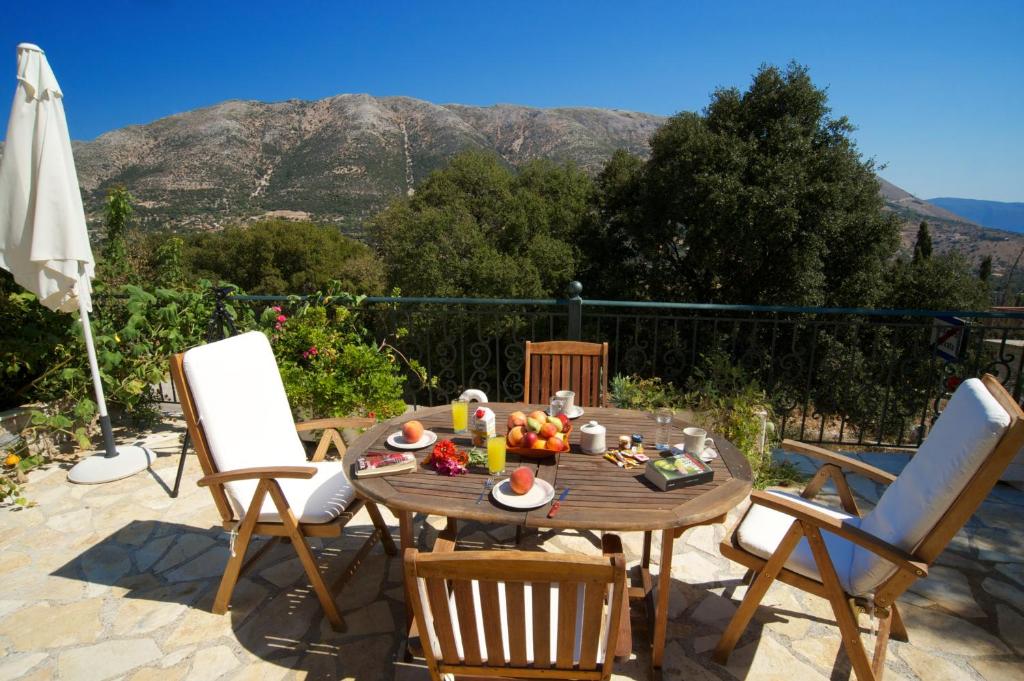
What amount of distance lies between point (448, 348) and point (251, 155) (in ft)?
124

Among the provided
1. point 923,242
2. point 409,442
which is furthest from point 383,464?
point 923,242

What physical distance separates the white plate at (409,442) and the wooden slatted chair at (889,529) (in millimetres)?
1134

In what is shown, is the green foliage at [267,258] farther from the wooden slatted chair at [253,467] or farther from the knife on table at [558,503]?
the knife on table at [558,503]

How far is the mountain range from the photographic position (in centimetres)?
2803

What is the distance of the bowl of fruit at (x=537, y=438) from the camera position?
186 cm

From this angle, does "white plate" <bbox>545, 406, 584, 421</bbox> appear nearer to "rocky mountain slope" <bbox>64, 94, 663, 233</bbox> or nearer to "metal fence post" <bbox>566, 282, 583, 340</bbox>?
"metal fence post" <bbox>566, 282, 583, 340</bbox>

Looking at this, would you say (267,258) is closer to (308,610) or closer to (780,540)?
(308,610)

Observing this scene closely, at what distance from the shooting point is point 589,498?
1603 millimetres

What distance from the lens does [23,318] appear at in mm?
3545

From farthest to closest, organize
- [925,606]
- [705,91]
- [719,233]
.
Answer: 1. [705,91]
2. [719,233]
3. [925,606]

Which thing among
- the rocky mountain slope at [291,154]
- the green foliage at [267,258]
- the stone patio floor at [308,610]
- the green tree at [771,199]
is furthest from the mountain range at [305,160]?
the stone patio floor at [308,610]

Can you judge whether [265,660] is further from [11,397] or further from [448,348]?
[11,397]

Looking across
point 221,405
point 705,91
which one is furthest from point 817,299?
point 221,405

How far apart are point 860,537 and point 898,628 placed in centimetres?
79
